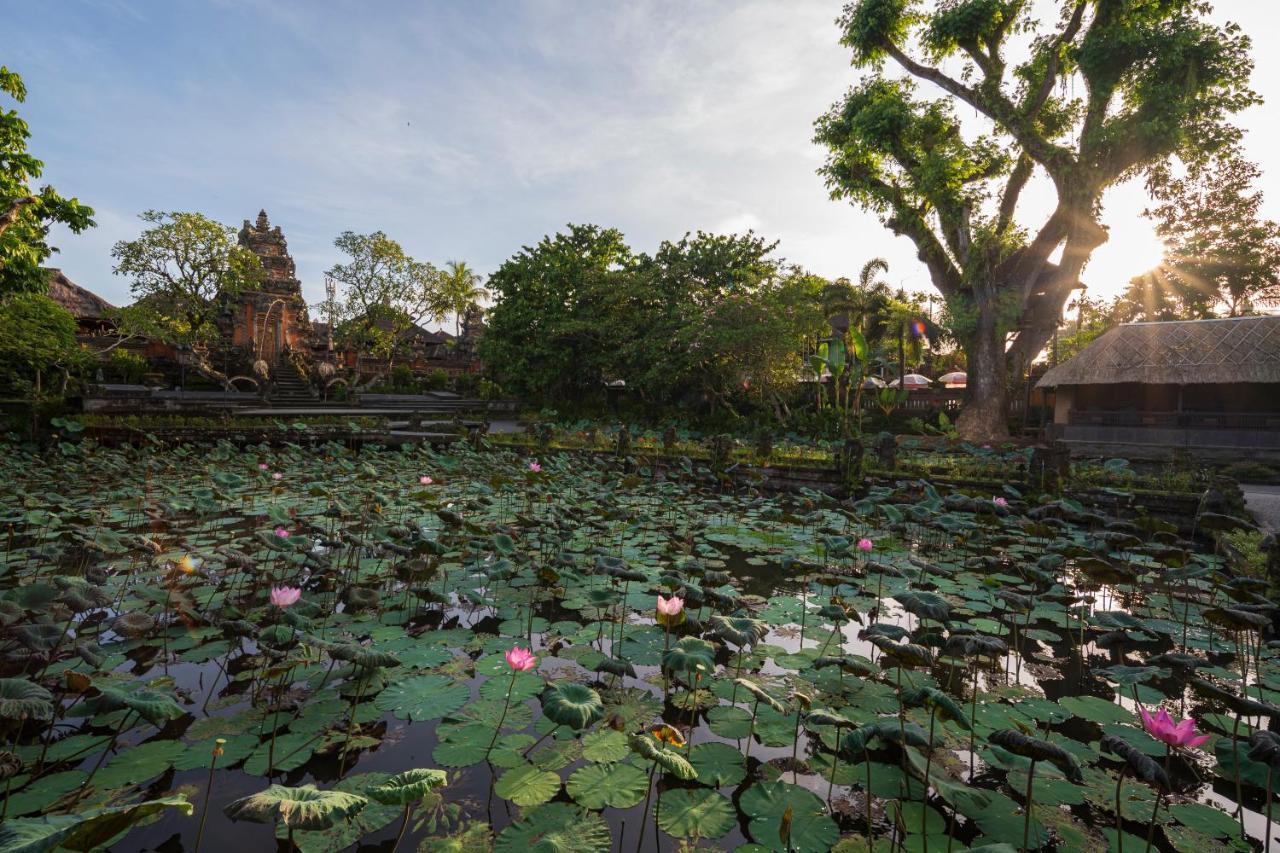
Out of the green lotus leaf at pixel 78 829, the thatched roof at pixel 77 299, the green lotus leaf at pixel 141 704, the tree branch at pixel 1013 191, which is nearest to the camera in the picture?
the green lotus leaf at pixel 78 829

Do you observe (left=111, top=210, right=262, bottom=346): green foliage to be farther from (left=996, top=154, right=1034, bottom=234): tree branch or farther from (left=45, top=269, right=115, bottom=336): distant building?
(left=996, top=154, right=1034, bottom=234): tree branch

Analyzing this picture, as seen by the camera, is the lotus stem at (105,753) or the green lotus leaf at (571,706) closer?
the green lotus leaf at (571,706)

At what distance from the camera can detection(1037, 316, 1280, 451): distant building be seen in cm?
1395

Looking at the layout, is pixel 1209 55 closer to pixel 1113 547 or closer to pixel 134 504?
pixel 1113 547

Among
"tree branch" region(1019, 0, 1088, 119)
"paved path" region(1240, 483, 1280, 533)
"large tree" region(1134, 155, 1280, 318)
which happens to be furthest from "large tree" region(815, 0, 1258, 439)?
"large tree" region(1134, 155, 1280, 318)

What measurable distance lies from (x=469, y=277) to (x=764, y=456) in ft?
114

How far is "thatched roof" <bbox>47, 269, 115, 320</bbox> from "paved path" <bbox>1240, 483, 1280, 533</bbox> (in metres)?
36.9

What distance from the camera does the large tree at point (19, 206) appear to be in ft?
28.7

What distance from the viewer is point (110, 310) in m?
25.3

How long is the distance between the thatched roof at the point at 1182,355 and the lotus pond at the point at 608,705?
46.0ft

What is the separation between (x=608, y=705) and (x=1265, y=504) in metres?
10.6

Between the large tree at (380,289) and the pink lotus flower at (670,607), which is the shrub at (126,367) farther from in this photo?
the pink lotus flower at (670,607)

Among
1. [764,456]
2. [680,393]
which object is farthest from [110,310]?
[764,456]

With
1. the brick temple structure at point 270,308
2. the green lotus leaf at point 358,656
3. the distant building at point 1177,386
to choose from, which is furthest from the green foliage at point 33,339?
the distant building at point 1177,386
